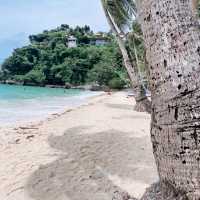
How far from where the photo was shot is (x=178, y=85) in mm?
2502

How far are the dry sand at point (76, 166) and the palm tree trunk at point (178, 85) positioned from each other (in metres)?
2.72

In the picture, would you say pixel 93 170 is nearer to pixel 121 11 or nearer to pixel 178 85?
pixel 178 85

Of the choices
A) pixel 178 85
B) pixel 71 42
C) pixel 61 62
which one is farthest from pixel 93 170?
pixel 71 42

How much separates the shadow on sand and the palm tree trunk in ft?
3.14

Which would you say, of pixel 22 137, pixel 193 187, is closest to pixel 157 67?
pixel 193 187

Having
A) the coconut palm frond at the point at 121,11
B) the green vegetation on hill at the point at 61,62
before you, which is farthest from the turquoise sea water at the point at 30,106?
the green vegetation on hill at the point at 61,62

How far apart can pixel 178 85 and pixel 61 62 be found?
70254 mm

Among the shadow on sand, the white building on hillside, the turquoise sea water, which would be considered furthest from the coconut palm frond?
the white building on hillside

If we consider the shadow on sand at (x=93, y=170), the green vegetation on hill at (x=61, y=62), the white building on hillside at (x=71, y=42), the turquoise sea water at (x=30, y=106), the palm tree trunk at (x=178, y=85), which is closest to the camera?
the palm tree trunk at (x=178, y=85)

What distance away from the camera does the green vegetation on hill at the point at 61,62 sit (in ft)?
199

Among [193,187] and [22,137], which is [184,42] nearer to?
[193,187]

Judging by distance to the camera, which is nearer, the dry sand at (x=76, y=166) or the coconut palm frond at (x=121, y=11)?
the dry sand at (x=76, y=166)

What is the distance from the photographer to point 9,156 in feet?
26.5

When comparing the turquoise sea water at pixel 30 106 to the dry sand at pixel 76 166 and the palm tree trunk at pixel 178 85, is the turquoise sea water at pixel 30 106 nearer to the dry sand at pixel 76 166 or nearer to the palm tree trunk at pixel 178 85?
the dry sand at pixel 76 166
